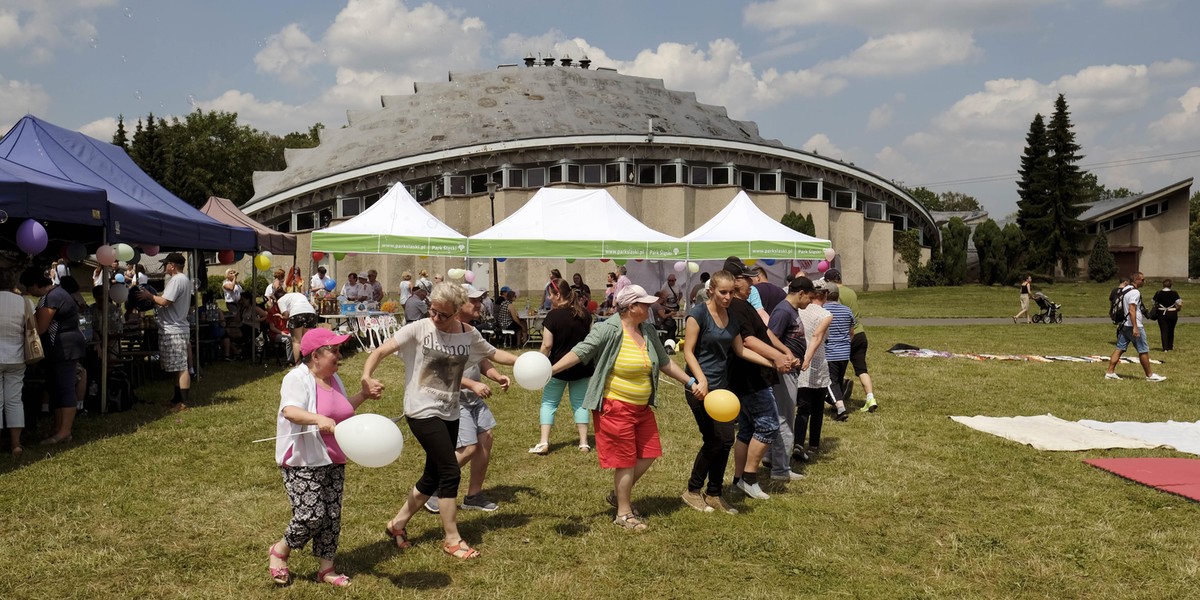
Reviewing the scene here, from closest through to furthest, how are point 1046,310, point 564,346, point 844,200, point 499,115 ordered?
point 564,346, point 1046,310, point 844,200, point 499,115

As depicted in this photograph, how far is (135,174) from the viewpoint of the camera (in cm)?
1311

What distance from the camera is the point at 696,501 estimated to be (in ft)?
20.7

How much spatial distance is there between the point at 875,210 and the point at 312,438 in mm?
54746

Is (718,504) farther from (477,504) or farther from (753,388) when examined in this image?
(477,504)

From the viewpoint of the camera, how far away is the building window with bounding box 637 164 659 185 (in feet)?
153

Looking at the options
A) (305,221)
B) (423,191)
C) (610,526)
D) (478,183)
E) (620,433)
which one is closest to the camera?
(620,433)

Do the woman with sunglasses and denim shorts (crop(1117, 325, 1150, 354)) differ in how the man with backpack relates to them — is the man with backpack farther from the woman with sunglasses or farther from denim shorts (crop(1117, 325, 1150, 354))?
the woman with sunglasses

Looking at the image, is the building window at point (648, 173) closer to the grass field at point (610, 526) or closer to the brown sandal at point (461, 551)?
the grass field at point (610, 526)

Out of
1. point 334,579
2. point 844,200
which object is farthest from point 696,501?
point 844,200

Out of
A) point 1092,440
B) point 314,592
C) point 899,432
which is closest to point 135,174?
point 314,592

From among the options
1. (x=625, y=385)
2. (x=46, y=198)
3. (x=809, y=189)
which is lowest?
(x=625, y=385)

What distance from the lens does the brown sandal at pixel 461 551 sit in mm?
5180

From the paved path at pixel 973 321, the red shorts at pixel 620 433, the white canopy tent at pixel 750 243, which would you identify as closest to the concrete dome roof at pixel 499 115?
the paved path at pixel 973 321

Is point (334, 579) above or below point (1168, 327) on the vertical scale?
below
